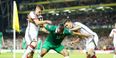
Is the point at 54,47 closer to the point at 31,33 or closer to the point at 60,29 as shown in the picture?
the point at 60,29

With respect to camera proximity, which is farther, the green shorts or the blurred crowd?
the blurred crowd

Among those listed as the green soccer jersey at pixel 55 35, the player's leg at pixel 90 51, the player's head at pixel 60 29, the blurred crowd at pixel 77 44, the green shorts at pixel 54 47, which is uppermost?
the player's head at pixel 60 29

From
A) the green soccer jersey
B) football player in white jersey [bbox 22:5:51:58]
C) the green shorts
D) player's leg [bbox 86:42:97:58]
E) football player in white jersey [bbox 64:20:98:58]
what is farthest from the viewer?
player's leg [bbox 86:42:97:58]

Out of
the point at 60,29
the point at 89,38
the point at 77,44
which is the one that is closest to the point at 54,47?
the point at 60,29

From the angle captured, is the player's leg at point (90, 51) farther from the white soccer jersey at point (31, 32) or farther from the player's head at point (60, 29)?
the player's head at point (60, 29)

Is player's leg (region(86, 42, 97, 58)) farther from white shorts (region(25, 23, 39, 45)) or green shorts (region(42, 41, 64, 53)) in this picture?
white shorts (region(25, 23, 39, 45))

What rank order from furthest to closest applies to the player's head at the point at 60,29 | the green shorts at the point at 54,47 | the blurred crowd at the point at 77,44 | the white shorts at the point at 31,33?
the blurred crowd at the point at 77,44, the white shorts at the point at 31,33, the green shorts at the point at 54,47, the player's head at the point at 60,29

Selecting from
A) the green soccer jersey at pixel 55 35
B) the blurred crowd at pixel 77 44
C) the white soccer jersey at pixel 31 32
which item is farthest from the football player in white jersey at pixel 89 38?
the blurred crowd at pixel 77 44

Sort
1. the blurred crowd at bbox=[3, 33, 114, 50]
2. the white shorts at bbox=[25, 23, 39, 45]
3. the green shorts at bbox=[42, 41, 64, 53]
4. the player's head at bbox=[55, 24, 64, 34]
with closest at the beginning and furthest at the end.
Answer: the player's head at bbox=[55, 24, 64, 34] < the green shorts at bbox=[42, 41, 64, 53] < the white shorts at bbox=[25, 23, 39, 45] < the blurred crowd at bbox=[3, 33, 114, 50]

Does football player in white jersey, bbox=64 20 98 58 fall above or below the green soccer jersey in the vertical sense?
below

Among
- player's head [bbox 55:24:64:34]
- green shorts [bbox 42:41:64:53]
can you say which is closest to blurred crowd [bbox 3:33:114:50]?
green shorts [bbox 42:41:64:53]

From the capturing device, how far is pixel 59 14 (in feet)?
133

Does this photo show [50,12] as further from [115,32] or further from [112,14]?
[115,32]

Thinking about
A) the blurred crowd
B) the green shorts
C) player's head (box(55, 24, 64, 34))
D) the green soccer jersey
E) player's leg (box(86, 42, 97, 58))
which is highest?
player's head (box(55, 24, 64, 34))
